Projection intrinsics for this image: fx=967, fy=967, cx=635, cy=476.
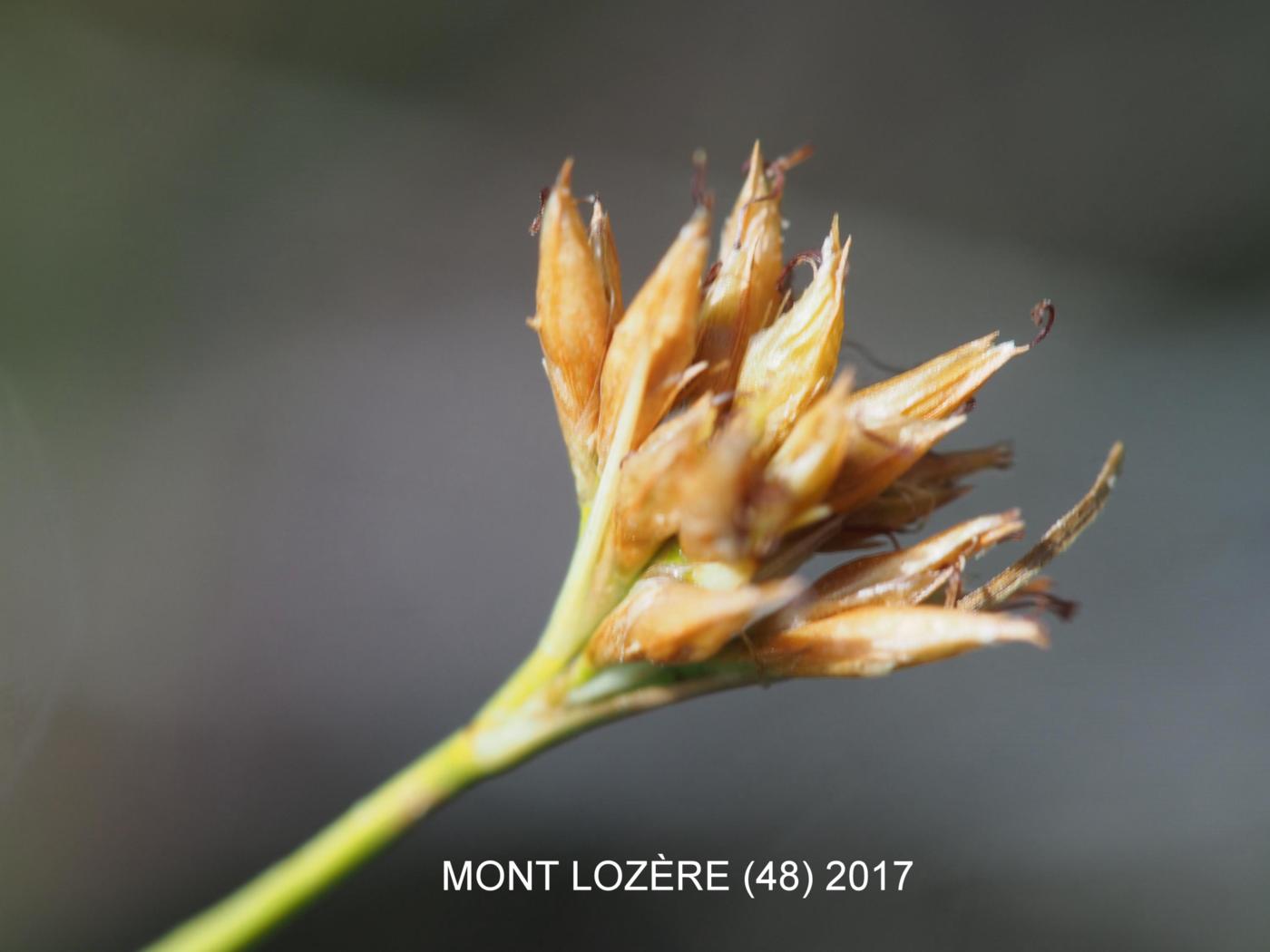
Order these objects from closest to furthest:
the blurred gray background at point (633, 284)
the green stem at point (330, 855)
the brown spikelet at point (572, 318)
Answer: the green stem at point (330, 855) → the brown spikelet at point (572, 318) → the blurred gray background at point (633, 284)

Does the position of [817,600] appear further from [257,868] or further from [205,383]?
[205,383]

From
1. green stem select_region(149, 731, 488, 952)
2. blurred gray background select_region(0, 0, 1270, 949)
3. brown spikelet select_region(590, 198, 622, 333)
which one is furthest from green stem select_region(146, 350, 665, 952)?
blurred gray background select_region(0, 0, 1270, 949)

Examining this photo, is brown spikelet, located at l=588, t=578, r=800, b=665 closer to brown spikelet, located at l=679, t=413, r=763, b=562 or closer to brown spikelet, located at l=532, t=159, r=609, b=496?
brown spikelet, located at l=679, t=413, r=763, b=562

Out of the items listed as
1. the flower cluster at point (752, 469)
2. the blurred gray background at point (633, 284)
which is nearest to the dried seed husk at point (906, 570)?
the flower cluster at point (752, 469)

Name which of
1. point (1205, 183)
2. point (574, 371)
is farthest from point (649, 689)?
point (1205, 183)

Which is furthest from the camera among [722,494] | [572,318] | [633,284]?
[633,284]

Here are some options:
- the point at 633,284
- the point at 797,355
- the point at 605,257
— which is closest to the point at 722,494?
the point at 797,355

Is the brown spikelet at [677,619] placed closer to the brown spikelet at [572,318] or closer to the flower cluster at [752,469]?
the flower cluster at [752,469]

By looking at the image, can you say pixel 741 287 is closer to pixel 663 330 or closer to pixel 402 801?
pixel 663 330
